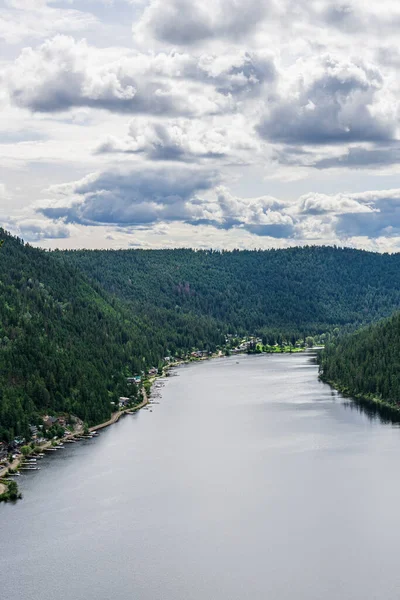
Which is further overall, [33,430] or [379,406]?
[379,406]

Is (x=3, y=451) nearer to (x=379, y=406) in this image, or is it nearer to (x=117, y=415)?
(x=117, y=415)

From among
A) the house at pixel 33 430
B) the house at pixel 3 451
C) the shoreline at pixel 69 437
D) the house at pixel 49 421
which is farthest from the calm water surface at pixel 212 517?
the house at pixel 49 421

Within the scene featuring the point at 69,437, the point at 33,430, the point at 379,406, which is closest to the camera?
the point at 33,430

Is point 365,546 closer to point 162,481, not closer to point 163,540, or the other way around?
point 163,540

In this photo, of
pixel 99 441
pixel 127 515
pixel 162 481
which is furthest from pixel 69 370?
pixel 127 515

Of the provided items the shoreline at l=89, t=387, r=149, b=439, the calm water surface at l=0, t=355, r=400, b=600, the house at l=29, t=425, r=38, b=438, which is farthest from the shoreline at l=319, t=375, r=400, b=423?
the house at l=29, t=425, r=38, b=438

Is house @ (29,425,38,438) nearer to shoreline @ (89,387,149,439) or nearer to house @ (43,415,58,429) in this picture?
house @ (43,415,58,429)

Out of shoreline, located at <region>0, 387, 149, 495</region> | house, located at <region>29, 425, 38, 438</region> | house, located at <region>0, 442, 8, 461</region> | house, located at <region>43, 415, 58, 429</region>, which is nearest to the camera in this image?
shoreline, located at <region>0, 387, 149, 495</region>

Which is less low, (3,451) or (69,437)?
(3,451)

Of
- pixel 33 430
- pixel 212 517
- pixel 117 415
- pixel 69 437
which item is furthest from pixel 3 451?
pixel 212 517
